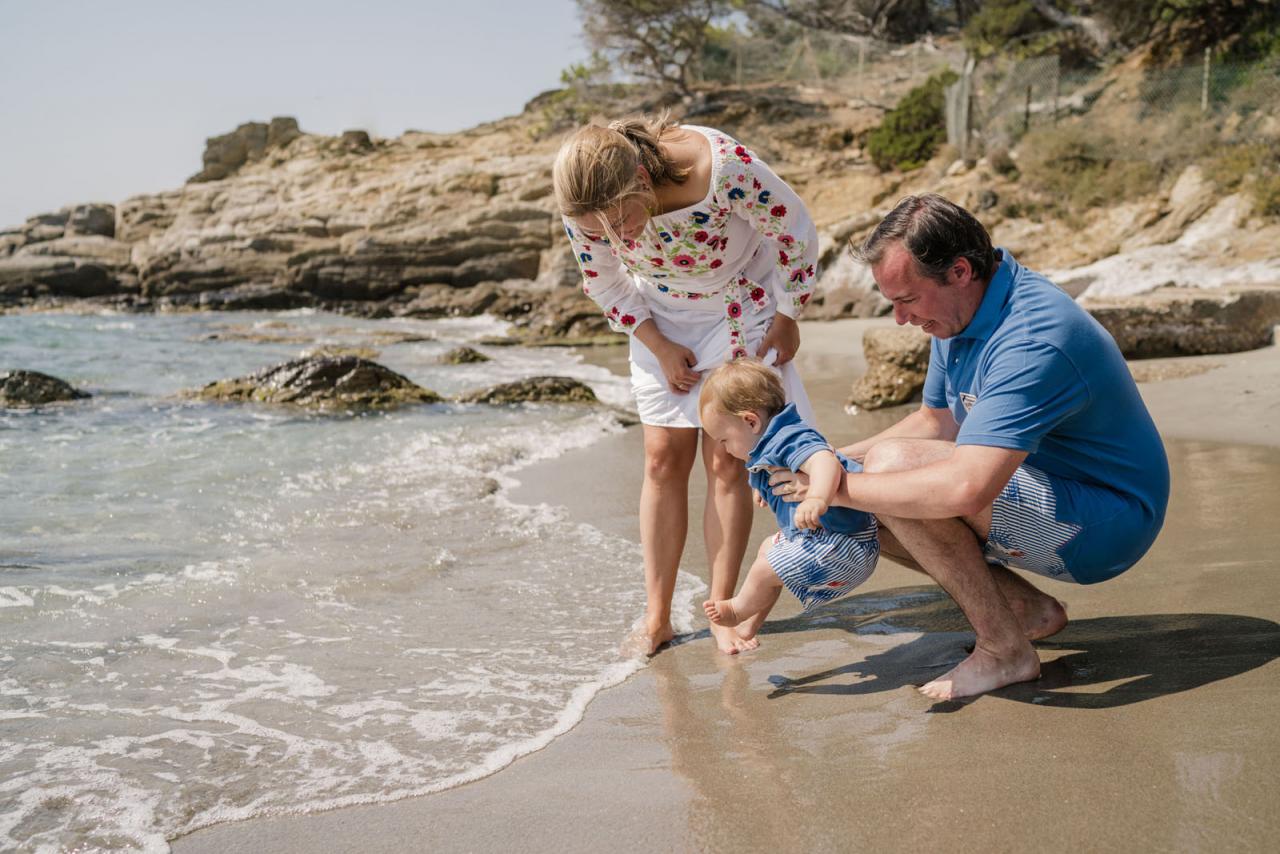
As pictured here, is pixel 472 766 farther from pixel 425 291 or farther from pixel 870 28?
pixel 870 28

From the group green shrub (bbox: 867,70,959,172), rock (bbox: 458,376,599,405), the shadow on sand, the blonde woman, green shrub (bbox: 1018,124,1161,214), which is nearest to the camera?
the shadow on sand

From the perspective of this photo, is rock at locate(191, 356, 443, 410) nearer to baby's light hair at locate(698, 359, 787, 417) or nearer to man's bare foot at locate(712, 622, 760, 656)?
man's bare foot at locate(712, 622, 760, 656)

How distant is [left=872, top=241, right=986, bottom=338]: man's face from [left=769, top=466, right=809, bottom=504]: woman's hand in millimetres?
498

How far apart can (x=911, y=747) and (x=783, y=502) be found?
0.81 m

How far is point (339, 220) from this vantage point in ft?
103

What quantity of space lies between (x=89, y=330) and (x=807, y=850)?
2471cm

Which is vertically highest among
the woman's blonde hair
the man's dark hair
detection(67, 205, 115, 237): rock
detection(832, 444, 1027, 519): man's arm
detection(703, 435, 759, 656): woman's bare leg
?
detection(67, 205, 115, 237): rock

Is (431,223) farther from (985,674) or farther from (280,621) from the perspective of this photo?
(985,674)

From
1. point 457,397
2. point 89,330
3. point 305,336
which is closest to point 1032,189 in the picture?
point 457,397

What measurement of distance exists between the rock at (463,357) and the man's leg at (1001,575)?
1218cm

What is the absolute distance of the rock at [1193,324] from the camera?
27.2 feet

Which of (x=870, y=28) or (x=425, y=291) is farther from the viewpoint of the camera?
(x=870, y=28)

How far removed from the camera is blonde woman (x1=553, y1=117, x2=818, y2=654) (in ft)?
11.2

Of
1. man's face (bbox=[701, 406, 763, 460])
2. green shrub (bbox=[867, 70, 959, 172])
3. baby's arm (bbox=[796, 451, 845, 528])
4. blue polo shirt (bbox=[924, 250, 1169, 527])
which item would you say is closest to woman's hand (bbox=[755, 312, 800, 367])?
man's face (bbox=[701, 406, 763, 460])
